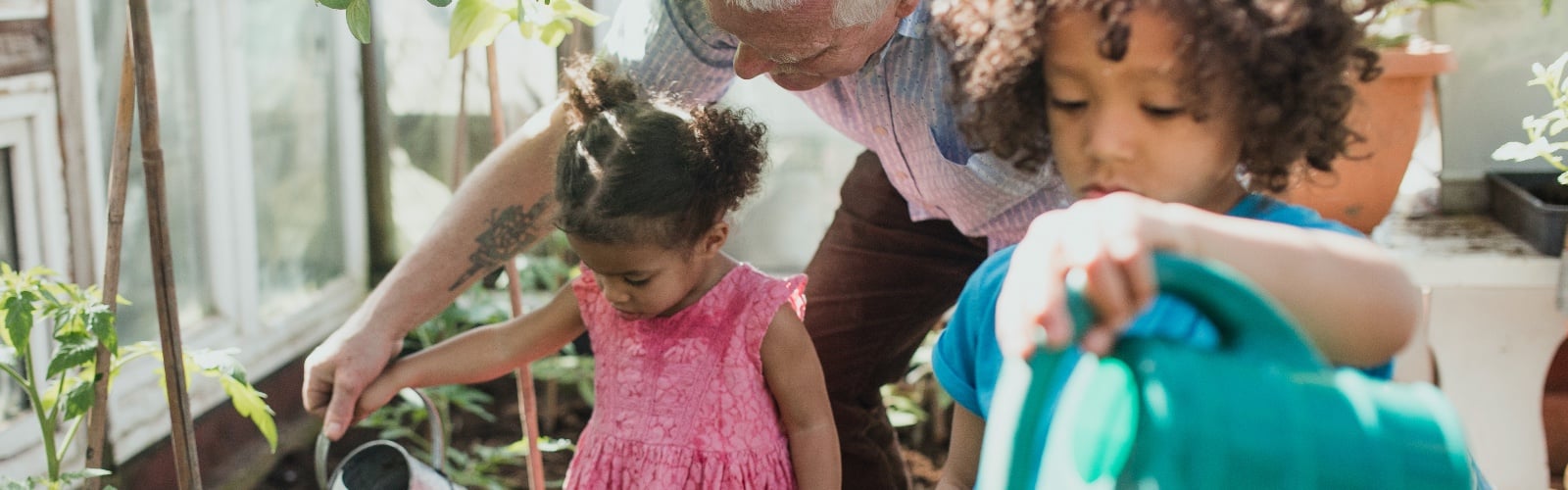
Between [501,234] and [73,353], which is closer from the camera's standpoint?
[73,353]

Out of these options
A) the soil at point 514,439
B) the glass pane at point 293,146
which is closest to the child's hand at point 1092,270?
the soil at point 514,439

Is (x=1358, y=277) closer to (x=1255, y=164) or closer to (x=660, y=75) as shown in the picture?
(x=1255, y=164)

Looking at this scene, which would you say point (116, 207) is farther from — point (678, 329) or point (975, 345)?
point (975, 345)

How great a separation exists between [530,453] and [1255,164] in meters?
1.07

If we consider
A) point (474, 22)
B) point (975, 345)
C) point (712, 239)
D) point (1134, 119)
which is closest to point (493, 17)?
point (474, 22)

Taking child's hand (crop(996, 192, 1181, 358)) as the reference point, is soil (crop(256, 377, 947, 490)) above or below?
below

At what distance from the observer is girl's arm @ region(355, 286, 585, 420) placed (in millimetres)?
1499

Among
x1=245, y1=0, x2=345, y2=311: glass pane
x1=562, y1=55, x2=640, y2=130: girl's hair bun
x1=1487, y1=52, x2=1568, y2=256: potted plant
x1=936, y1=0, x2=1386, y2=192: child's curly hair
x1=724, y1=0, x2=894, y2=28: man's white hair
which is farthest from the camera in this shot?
x1=245, y1=0, x2=345, y2=311: glass pane

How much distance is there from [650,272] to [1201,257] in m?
0.80

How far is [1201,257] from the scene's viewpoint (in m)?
0.68

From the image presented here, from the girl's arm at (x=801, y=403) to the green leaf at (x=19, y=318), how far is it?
729 mm

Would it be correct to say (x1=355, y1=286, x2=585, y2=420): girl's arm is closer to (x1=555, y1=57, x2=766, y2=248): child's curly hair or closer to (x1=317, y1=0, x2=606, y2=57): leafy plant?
(x1=555, y1=57, x2=766, y2=248): child's curly hair

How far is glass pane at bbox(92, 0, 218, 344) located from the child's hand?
6.11 ft

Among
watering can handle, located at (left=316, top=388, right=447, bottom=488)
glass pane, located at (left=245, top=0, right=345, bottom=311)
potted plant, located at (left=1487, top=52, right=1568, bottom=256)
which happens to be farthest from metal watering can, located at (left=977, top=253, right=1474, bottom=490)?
glass pane, located at (left=245, top=0, right=345, bottom=311)
